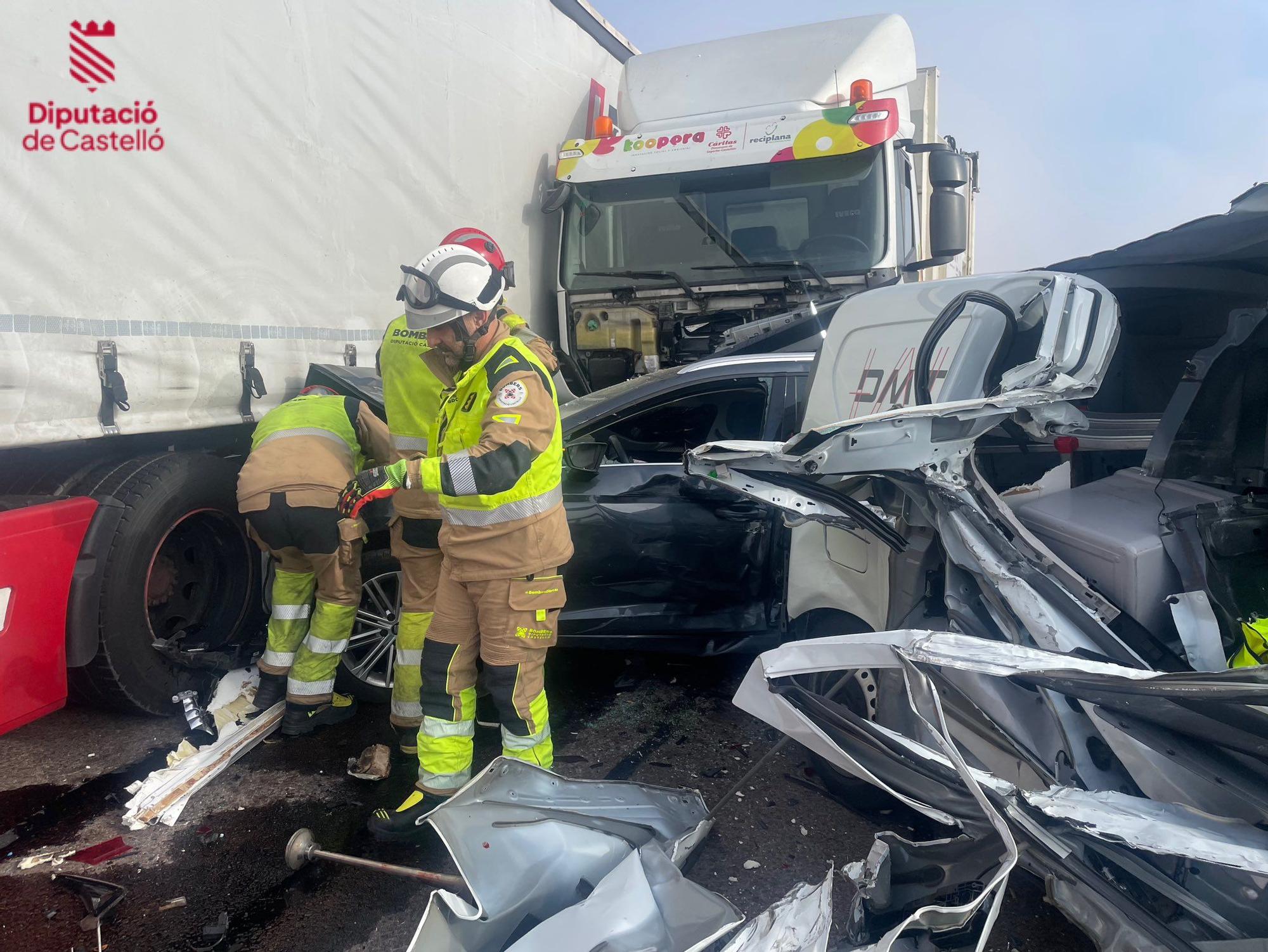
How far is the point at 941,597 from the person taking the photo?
234cm

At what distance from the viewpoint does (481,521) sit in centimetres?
259

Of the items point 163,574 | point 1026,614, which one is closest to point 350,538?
point 163,574

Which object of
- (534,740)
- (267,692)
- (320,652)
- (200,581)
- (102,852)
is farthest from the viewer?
(200,581)

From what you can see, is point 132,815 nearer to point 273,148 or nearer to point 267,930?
point 267,930

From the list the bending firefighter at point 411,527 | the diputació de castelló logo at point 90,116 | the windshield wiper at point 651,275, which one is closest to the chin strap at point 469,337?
the bending firefighter at point 411,527

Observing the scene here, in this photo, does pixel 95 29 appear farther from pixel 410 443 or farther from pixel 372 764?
pixel 372 764

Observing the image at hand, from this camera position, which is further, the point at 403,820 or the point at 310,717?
the point at 310,717

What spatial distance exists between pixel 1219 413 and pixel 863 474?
1115 mm

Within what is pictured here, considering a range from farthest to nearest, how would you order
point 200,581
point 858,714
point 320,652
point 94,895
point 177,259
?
point 200,581 < point 320,652 < point 177,259 < point 858,714 < point 94,895

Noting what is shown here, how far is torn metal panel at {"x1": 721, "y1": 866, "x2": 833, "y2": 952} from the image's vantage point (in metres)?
1.50

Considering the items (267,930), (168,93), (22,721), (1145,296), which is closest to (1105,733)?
(1145,296)

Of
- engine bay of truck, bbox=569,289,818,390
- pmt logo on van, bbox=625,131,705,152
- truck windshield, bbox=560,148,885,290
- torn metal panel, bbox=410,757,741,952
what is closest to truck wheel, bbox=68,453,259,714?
torn metal panel, bbox=410,757,741,952

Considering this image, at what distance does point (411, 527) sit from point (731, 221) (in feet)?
10.6

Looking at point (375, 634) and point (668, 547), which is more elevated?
point (668, 547)
